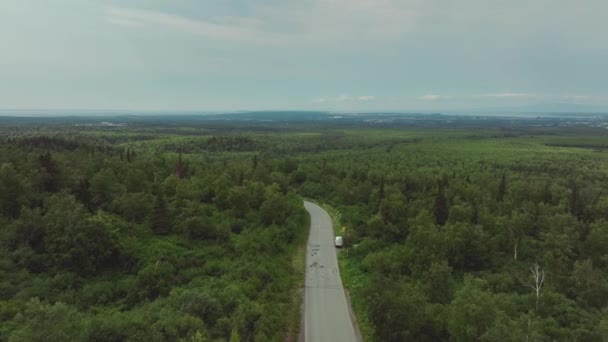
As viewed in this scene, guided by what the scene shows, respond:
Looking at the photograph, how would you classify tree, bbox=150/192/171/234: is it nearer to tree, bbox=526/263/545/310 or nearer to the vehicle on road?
the vehicle on road

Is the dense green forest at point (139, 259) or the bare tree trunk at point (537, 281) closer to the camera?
the dense green forest at point (139, 259)

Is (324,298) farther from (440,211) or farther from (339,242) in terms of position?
(440,211)

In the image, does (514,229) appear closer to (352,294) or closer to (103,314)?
(352,294)

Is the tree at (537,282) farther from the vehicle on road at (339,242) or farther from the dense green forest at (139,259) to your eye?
the vehicle on road at (339,242)

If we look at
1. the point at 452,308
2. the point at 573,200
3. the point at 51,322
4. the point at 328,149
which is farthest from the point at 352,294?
the point at 328,149

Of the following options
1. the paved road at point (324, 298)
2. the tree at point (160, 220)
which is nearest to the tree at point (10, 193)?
the tree at point (160, 220)

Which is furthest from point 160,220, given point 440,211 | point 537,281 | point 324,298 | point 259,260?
point 537,281
